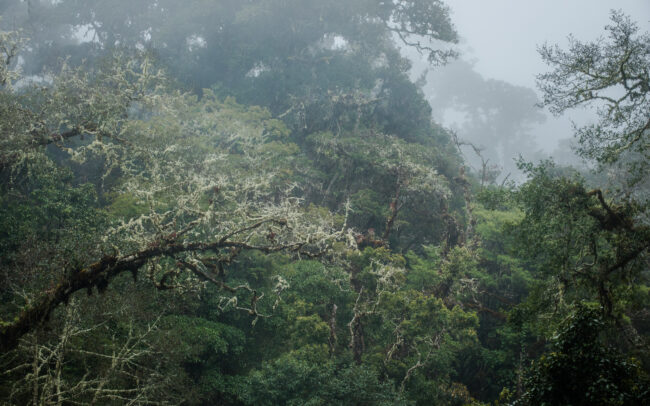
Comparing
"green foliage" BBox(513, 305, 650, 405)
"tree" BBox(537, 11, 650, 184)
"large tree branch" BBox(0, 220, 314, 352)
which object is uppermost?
"tree" BBox(537, 11, 650, 184)

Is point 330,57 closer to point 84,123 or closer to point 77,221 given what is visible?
point 84,123

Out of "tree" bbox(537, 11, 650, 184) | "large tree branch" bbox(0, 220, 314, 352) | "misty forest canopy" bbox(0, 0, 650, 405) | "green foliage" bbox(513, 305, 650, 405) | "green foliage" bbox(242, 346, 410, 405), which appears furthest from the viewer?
"green foliage" bbox(242, 346, 410, 405)

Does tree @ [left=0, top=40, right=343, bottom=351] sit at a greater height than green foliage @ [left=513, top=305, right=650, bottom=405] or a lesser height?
lesser

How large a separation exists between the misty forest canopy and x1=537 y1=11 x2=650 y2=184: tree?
0.05 metres

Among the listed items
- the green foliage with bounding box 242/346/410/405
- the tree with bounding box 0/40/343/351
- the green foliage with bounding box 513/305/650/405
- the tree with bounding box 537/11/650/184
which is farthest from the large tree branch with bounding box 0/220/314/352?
the tree with bounding box 537/11/650/184

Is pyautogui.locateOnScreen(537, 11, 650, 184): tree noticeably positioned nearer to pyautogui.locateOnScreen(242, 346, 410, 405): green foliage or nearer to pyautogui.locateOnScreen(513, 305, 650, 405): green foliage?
pyautogui.locateOnScreen(513, 305, 650, 405): green foliage

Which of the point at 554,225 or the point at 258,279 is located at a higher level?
the point at 554,225

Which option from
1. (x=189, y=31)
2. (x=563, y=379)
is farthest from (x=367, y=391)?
(x=189, y=31)

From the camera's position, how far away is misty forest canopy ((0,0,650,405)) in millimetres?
7832

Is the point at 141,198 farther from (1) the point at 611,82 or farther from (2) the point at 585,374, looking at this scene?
(1) the point at 611,82

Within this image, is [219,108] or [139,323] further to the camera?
[219,108]

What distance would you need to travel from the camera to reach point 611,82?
29.9 ft

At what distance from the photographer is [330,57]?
30109mm

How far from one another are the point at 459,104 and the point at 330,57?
53789 mm
